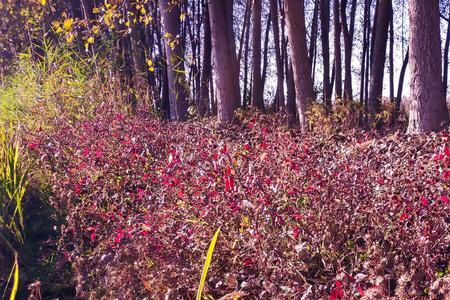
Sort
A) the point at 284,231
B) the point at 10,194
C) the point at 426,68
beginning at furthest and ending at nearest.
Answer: the point at 426,68 < the point at 10,194 < the point at 284,231

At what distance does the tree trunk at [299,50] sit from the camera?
8047 millimetres

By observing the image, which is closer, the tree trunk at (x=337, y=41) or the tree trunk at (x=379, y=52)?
the tree trunk at (x=379, y=52)

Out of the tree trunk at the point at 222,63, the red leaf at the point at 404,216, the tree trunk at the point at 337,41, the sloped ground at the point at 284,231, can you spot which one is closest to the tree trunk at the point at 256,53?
A: the tree trunk at the point at 337,41

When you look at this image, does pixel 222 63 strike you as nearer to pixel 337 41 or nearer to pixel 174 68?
pixel 174 68

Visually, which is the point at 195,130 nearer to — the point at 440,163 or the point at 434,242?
the point at 440,163

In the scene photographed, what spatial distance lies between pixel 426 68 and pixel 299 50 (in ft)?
8.13

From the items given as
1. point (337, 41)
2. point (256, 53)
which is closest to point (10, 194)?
point (256, 53)

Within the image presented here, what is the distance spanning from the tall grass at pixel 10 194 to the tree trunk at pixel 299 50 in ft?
14.2

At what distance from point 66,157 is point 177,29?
18.0 ft

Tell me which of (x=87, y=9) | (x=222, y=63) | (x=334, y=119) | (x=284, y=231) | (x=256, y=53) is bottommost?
(x=284, y=231)

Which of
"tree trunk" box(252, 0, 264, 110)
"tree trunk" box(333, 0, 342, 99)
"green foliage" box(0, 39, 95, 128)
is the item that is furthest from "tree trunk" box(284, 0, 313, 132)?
"tree trunk" box(333, 0, 342, 99)

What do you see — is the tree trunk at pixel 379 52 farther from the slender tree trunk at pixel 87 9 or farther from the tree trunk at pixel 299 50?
the slender tree trunk at pixel 87 9

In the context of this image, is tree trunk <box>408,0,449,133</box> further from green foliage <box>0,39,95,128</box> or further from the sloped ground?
green foliage <box>0,39,95,128</box>

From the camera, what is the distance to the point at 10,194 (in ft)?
15.2
